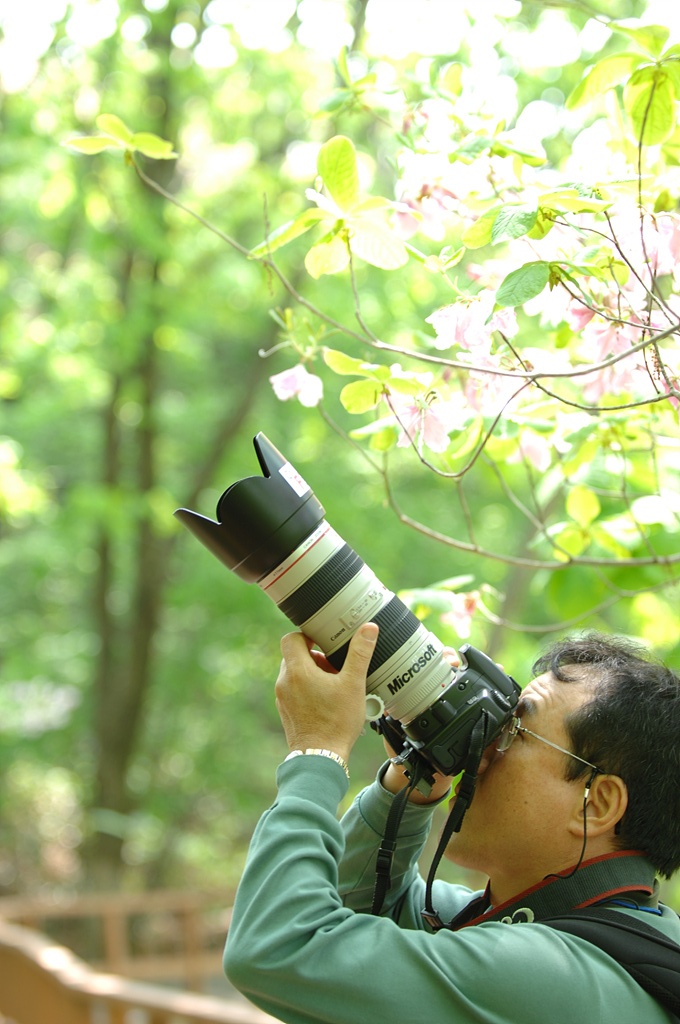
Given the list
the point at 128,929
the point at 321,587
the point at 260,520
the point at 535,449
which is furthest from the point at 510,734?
the point at 128,929

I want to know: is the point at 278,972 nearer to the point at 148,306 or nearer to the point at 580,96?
the point at 580,96

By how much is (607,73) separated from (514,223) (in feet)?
0.93

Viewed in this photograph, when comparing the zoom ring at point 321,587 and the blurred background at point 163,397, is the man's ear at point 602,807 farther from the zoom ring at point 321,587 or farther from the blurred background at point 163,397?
the blurred background at point 163,397

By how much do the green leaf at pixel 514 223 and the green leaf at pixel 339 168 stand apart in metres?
0.25

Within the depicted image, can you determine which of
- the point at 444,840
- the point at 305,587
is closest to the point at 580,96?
the point at 305,587

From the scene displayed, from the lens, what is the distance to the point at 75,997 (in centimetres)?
315

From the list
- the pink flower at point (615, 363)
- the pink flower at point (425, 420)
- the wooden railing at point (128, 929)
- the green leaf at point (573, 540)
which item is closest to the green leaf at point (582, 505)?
the green leaf at point (573, 540)

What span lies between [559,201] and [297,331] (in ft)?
1.98

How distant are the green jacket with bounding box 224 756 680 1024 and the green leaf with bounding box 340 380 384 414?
0.64 m

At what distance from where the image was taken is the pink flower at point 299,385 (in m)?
1.74

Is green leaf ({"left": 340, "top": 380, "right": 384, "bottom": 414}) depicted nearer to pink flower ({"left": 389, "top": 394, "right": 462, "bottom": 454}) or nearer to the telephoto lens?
pink flower ({"left": 389, "top": 394, "right": 462, "bottom": 454})

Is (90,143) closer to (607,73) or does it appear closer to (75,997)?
(607,73)

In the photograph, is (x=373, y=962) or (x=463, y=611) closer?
(x=373, y=962)

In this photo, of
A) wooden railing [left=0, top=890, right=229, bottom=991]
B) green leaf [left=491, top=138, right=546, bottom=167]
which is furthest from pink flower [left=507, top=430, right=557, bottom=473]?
wooden railing [left=0, top=890, right=229, bottom=991]
